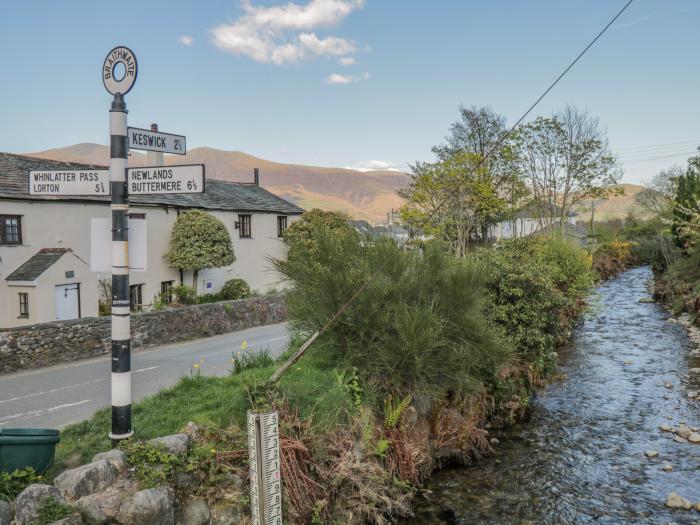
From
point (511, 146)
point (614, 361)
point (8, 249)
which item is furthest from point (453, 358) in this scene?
point (511, 146)

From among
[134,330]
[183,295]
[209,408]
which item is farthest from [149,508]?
[183,295]

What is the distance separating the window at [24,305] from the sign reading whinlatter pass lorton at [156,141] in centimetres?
1461

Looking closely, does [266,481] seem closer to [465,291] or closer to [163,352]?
[465,291]

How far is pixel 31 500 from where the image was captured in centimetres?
488

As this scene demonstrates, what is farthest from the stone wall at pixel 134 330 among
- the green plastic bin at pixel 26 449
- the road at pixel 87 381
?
the green plastic bin at pixel 26 449

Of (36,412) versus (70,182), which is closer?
(70,182)

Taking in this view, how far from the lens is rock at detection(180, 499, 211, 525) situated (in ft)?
18.5

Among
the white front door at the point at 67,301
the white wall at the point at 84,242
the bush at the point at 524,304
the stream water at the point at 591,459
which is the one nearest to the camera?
the stream water at the point at 591,459

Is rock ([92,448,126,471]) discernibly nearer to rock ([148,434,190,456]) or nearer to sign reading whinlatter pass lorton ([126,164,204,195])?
rock ([148,434,190,456])

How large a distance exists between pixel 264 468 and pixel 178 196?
22866 mm

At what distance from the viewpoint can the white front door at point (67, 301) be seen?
61.4 ft

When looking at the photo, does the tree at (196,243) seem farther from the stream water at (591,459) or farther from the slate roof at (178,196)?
the stream water at (591,459)

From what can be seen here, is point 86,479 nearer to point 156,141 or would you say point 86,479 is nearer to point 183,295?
point 156,141

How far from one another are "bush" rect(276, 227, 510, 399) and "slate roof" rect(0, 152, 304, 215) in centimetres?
469
